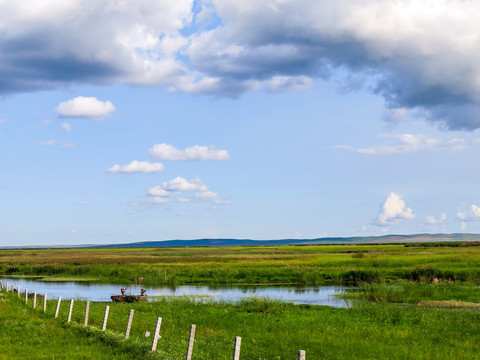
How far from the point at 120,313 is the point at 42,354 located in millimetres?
13883

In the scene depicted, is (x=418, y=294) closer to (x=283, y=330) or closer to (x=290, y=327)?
(x=290, y=327)

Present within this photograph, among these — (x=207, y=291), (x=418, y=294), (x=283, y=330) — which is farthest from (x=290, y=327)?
(x=207, y=291)

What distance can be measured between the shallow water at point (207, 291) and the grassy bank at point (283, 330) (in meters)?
9.70

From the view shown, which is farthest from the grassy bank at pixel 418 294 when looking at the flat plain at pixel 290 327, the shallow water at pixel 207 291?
the shallow water at pixel 207 291

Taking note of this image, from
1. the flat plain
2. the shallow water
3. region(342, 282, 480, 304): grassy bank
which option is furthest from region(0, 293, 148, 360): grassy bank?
region(342, 282, 480, 304): grassy bank

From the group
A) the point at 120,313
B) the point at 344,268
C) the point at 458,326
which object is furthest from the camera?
the point at 344,268

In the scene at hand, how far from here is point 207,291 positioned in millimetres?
55031

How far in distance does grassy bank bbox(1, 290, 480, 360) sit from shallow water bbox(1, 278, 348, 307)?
31.8 feet

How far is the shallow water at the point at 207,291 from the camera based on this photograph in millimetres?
47641

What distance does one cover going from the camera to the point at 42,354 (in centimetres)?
1917

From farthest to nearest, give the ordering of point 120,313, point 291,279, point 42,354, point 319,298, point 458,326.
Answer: point 291,279, point 319,298, point 120,313, point 458,326, point 42,354

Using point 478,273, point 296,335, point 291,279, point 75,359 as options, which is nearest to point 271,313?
point 296,335

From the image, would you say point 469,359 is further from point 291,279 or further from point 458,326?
point 291,279

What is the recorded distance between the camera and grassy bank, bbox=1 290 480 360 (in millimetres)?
20656
